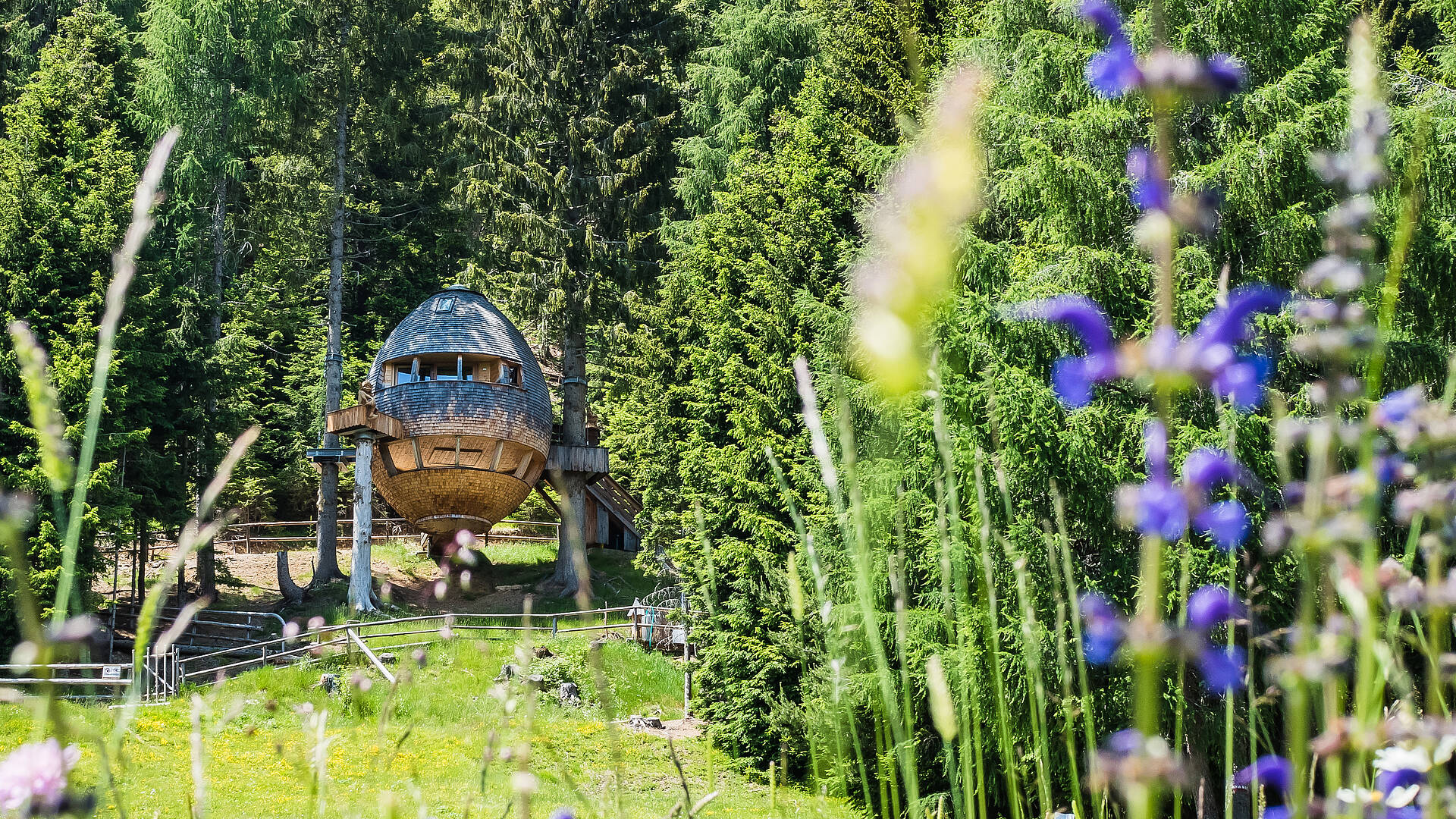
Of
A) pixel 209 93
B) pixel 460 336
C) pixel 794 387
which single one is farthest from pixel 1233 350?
pixel 209 93

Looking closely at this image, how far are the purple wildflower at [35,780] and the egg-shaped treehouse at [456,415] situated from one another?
19314 millimetres

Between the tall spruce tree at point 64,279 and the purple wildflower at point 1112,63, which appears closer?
the purple wildflower at point 1112,63

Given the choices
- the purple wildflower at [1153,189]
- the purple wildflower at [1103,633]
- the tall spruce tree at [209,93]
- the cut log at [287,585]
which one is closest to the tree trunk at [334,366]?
the cut log at [287,585]

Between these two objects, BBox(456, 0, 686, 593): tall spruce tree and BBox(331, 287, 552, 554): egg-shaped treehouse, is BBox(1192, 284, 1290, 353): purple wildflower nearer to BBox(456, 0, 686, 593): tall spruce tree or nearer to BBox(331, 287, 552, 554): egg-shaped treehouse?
BBox(331, 287, 552, 554): egg-shaped treehouse

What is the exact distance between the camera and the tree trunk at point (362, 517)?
1997 cm

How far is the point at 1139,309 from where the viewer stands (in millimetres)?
9273

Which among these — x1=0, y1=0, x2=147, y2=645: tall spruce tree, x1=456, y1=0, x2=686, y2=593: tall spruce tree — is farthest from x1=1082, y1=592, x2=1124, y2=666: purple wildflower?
x1=456, y1=0, x2=686, y2=593: tall spruce tree

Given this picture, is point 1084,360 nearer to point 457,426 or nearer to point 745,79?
point 457,426

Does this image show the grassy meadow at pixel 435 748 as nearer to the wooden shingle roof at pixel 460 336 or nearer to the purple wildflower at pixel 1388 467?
the purple wildflower at pixel 1388 467

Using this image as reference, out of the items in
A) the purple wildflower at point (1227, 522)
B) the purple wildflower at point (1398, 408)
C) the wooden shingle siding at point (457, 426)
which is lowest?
the purple wildflower at point (1227, 522)

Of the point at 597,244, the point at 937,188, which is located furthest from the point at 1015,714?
the point at 597,244

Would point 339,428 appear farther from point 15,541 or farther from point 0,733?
point 15,541

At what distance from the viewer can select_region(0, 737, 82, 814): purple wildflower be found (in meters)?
1.08

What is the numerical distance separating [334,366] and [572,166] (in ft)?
21.8
